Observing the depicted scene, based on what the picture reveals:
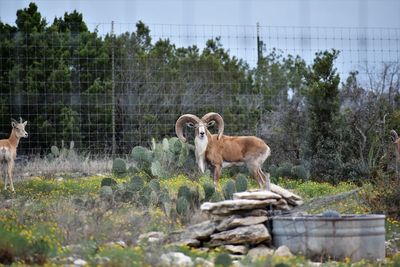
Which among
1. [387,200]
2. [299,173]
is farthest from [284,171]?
[387,200]

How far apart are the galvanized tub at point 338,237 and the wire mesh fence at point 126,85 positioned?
38.9 feet

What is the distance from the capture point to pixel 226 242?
1111 centimetres

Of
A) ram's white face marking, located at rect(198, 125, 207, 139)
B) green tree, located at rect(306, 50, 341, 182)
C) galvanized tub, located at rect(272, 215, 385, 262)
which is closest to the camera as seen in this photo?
galvanized tub, located at rect(272, 215, 385, 262)

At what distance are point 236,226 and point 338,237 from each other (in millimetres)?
1408

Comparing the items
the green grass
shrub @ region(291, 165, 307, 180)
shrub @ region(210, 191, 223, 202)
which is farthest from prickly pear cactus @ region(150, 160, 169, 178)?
shrub @ region(210, 191, 223, 202)

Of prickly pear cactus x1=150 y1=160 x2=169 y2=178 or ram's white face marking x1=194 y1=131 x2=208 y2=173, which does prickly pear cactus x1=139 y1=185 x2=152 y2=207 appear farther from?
ram's white face marking x1=194 y1=131 x2=208 y2=173

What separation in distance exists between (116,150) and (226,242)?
41.1ft

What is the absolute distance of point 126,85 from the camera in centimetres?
2473

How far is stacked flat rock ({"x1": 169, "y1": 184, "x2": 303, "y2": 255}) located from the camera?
11047mm

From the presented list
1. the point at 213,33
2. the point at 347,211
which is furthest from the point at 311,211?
the point at 213,33

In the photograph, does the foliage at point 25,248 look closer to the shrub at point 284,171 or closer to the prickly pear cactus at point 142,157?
the prickly pear cactus at point 142,157

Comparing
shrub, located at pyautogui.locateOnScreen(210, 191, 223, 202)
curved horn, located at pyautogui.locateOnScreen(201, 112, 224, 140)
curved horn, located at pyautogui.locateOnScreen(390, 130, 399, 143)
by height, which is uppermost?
curved horn, located at pyautogui.locateOnScreen(201, 112, 224, 140)

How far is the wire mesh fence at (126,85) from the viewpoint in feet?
76.6

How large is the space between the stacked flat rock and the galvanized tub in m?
0.48
